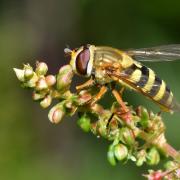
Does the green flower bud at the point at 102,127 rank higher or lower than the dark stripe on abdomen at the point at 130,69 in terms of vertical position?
lower

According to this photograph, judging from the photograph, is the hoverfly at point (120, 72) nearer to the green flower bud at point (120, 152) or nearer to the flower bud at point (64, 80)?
the flower bud at point (64, 80)

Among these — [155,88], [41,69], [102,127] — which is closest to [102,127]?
[102,127]

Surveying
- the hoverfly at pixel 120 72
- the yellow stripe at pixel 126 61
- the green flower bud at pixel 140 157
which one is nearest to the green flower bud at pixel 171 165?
the green flower bud at pixel 140 157

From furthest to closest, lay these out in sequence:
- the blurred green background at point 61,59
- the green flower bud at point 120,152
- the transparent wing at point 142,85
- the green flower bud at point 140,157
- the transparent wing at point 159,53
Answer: the blurred green background at point 61,59 → the transparent wing at point 159,53 → the transparent wing at point 142,85 → the green flower bud at point 140,157 → the green flower bud at point 120,152

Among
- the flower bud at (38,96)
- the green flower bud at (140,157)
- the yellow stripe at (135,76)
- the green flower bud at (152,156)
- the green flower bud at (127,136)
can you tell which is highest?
the flower bud at (38,96)

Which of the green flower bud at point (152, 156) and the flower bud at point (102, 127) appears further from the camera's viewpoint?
the green flower bud at point (152, 156)

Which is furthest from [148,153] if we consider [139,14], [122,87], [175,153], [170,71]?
[139,14]
